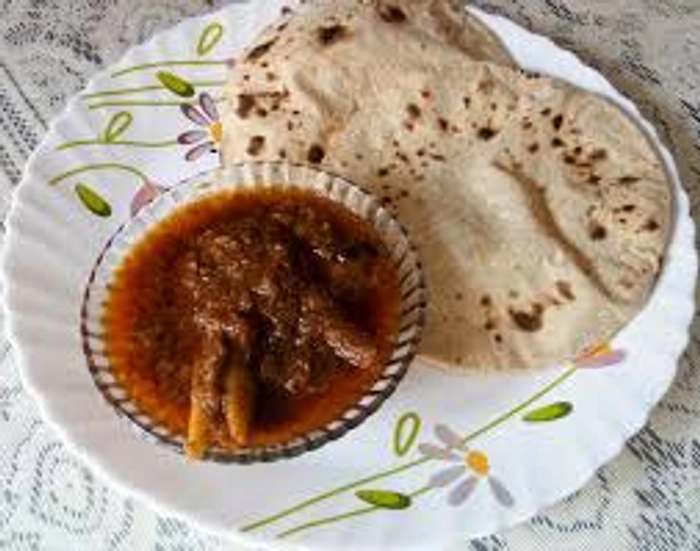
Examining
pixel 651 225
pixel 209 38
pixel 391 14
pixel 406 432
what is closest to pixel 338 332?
pixel 406 432

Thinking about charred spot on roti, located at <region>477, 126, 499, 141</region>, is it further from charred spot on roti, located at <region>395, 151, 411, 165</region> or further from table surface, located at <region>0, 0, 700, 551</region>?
table surface, located at <region>0, 0, 700, 551</region>

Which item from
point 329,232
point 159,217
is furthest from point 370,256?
point 159,217

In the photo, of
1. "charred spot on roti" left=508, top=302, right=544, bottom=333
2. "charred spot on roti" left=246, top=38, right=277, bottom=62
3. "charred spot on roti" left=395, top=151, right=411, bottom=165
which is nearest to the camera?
"charred spot on roti" left=508, top=302, right=544, bottom=333

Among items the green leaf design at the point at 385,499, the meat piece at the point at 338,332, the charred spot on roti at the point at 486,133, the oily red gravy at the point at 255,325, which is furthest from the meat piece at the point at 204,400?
the charred spot on roti at the point at 486,133

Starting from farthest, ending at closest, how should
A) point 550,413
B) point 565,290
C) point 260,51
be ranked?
point 260,51 < point 565,290 < point 550,413

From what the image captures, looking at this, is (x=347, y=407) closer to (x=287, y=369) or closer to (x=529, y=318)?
(x=287, y=369)

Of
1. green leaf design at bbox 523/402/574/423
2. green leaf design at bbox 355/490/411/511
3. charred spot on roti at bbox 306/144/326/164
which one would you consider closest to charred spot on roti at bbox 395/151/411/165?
charred spot on roti at bbox 306/144/326/164
